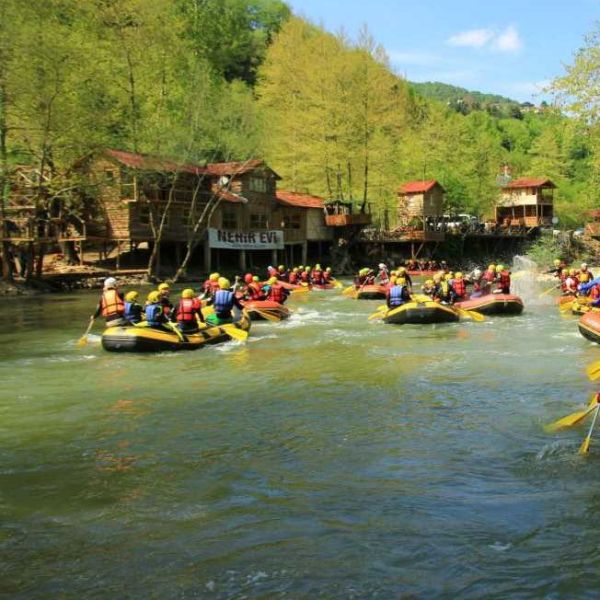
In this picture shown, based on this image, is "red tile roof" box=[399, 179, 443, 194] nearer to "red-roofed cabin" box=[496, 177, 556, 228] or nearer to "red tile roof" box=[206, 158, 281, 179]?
"red-roofed cabin" box=[496, 177, 556, 228]

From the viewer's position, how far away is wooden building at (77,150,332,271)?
32.2 meters

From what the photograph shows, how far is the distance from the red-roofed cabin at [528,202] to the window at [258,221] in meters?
30.4

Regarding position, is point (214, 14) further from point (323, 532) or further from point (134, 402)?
point (323, 532)

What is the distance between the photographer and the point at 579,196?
227ft

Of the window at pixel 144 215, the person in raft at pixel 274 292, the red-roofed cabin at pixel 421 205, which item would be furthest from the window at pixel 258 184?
the person in raft at pixel 274 292

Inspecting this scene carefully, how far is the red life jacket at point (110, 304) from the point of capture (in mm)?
14398

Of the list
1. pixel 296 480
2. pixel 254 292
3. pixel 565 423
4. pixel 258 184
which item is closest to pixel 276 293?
pixel 254 292

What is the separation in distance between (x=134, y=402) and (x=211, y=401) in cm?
109

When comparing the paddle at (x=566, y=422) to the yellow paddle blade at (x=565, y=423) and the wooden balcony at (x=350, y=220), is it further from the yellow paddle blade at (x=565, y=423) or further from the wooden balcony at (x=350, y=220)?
the wooden balcony at (x=350, y=220)

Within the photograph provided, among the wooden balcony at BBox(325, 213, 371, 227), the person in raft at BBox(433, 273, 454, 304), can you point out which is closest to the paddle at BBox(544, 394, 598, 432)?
the person in raft at BBox(433, 273, 454, 304)

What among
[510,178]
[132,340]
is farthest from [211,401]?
[510,178]

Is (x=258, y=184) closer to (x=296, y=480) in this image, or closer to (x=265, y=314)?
(x=265, y=314)

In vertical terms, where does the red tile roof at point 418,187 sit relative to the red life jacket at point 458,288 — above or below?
above

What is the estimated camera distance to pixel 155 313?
1362 centimetres
